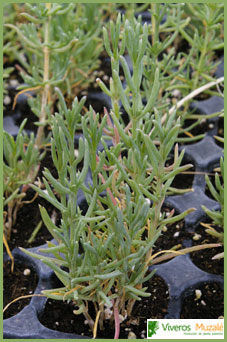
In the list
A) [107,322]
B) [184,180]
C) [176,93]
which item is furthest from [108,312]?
[176,93]

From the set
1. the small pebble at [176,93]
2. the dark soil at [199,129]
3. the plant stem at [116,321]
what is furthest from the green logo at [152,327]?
the small pebble at [176,93]

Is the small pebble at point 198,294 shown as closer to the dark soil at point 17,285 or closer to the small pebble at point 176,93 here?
the dark soil at point 17,285

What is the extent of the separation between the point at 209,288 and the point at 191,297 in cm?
6

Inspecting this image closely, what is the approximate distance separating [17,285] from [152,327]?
15.8 inches

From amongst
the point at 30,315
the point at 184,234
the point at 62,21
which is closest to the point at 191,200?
the point at 184,234

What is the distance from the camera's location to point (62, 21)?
1.85 m

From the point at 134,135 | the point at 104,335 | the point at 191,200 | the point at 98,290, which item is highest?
the point at 134,135

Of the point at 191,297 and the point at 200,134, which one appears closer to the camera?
the point at 191,297

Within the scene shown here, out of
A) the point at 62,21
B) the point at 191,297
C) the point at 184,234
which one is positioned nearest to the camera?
the point at 191,297

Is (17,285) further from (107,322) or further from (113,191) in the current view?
(113,191)

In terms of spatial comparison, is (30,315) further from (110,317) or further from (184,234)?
(184,234)

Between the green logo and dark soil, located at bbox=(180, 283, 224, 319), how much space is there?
13 centimetres

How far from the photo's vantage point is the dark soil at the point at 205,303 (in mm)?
1336

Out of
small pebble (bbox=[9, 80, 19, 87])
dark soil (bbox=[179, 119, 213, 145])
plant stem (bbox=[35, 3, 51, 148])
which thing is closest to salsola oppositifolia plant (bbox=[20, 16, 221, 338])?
plant stem (bbox=[35, 3, 51, 148])
